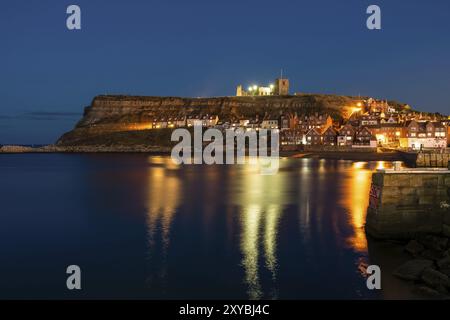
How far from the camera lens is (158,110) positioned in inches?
7446

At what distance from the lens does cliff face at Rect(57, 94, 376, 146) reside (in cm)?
16675

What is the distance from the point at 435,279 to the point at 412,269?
48.2 inches

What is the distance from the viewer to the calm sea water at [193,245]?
16578mm

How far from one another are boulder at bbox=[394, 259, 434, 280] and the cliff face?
142 meters

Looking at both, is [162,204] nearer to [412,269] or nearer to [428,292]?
[412,269]

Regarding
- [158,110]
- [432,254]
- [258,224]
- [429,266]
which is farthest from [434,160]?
[158,110]

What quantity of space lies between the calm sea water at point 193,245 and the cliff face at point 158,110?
4648 inches

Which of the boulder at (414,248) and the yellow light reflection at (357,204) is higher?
the boulder at (414,248)

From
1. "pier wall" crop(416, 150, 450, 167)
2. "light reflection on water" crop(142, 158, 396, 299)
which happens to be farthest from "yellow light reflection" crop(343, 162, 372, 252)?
"pier wall" crop(416, 150, 450, 167)

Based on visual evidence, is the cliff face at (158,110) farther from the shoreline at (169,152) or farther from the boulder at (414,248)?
the boulder at (414,248)

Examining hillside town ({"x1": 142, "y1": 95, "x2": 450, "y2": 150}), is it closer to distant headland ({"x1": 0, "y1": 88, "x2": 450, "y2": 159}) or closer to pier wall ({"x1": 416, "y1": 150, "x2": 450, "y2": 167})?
distant headland ({"x1": 0, "y1": 88, "x2": 450, "y2": 159})

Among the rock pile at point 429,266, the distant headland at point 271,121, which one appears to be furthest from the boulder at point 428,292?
the distant headland at point 271,121
